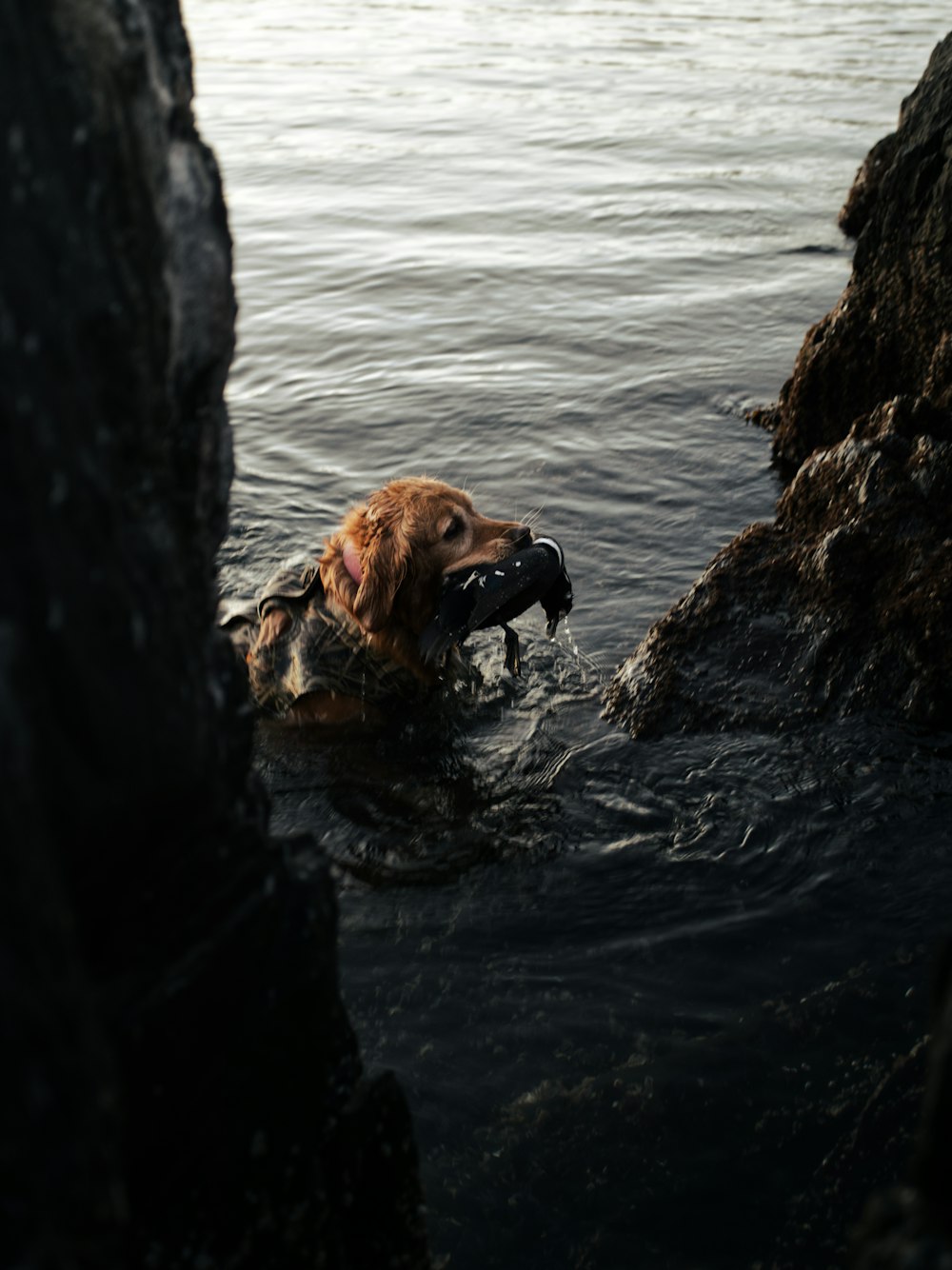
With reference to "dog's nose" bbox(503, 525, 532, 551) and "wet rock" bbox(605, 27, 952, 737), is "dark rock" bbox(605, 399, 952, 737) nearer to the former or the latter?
"wet rock" bbox(605, 27, 952, 737)

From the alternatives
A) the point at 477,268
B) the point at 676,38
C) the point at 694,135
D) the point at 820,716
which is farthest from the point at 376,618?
the point at 676,38

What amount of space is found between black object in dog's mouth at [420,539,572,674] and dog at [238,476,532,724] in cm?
10

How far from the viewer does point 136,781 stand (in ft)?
6.31

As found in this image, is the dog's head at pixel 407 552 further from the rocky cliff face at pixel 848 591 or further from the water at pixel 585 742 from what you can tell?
the rocky cliff face at pixel 848 591

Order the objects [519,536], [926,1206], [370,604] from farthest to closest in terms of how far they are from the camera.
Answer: [519,536] < [370,604] < [926,1206]

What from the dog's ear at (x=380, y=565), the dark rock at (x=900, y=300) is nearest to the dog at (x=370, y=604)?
the dog's ear at (x=380, y=565)

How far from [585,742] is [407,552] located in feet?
3.85

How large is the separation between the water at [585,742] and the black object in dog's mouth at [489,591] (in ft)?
2.25

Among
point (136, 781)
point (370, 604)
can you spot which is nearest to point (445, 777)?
point (370, 604)

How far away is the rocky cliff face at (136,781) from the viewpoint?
161cm

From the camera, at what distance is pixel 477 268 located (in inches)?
482

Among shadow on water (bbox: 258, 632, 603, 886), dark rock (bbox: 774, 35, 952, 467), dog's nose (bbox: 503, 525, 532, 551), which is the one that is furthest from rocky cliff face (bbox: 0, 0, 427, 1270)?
dark rock (bbox: 774, 35, 952, 467)

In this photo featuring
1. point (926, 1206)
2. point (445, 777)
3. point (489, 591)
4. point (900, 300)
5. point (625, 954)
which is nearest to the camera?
point (926, 1206)

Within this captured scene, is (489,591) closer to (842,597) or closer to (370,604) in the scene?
(370,604)
